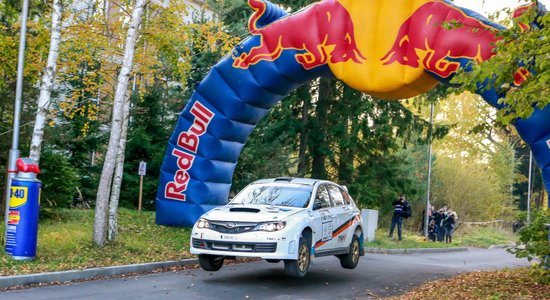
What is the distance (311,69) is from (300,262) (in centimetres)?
662

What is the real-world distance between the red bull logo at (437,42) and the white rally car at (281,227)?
3842 mm

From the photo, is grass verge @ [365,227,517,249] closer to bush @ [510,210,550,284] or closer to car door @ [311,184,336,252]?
car door @ [311,184,336,252]

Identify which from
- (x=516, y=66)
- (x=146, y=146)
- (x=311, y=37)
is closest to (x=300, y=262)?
(x=516, y=66)

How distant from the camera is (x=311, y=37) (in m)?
16.1

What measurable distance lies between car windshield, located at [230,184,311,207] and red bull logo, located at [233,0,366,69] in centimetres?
454

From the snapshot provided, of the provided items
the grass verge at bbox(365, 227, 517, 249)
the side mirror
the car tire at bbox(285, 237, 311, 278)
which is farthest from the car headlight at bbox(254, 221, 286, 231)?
the grass verge at bbox(365, 227, 517, 249)

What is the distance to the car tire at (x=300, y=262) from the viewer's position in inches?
429

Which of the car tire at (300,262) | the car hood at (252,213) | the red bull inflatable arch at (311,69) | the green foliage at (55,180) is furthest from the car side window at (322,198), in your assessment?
the green foliage at (55,180)

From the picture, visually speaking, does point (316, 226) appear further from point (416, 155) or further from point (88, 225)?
point (416, 155)

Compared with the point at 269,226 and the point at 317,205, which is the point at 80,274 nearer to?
the point at 269,226

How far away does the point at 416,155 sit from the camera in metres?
41.8

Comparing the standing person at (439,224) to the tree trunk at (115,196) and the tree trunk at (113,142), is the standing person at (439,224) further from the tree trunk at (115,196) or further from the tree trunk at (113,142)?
the tree trunk at (113,142)

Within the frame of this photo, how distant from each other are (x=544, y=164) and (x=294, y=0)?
12.9 meters

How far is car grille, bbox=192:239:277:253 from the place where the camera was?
1059cm
